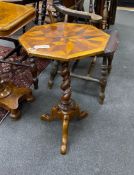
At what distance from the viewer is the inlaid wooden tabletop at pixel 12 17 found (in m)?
1.48

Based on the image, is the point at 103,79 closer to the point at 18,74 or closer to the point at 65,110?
the point at 65,110

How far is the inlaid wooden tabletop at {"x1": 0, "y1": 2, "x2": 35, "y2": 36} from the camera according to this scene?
148 centimetres

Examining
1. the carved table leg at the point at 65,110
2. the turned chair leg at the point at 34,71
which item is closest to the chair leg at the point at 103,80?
the carved table leg at the point at 65,110

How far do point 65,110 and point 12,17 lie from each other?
27.7 inches

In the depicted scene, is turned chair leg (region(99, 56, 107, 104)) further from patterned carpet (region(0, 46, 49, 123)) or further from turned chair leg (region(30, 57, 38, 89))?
patterned carpet (region(0, 46, 49, 123))

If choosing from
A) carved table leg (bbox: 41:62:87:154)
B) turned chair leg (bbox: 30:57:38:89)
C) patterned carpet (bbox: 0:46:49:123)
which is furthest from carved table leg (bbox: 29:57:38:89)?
carved table leg (bbox: 41:62:87:154)

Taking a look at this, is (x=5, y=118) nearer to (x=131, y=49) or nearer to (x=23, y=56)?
(x=23, y=56)

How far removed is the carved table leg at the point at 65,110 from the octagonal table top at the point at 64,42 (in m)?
0.14

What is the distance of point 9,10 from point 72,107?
2.68ft

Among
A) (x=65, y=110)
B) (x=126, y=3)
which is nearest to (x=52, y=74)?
(x=65, y=110)

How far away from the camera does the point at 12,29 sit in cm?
151

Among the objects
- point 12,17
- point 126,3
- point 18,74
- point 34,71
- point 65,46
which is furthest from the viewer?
point 126,3

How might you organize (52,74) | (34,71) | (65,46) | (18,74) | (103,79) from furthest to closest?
(18,74) < (52,74) < (34,71) < (103,79) < (65,46)

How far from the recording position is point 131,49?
3.09m
